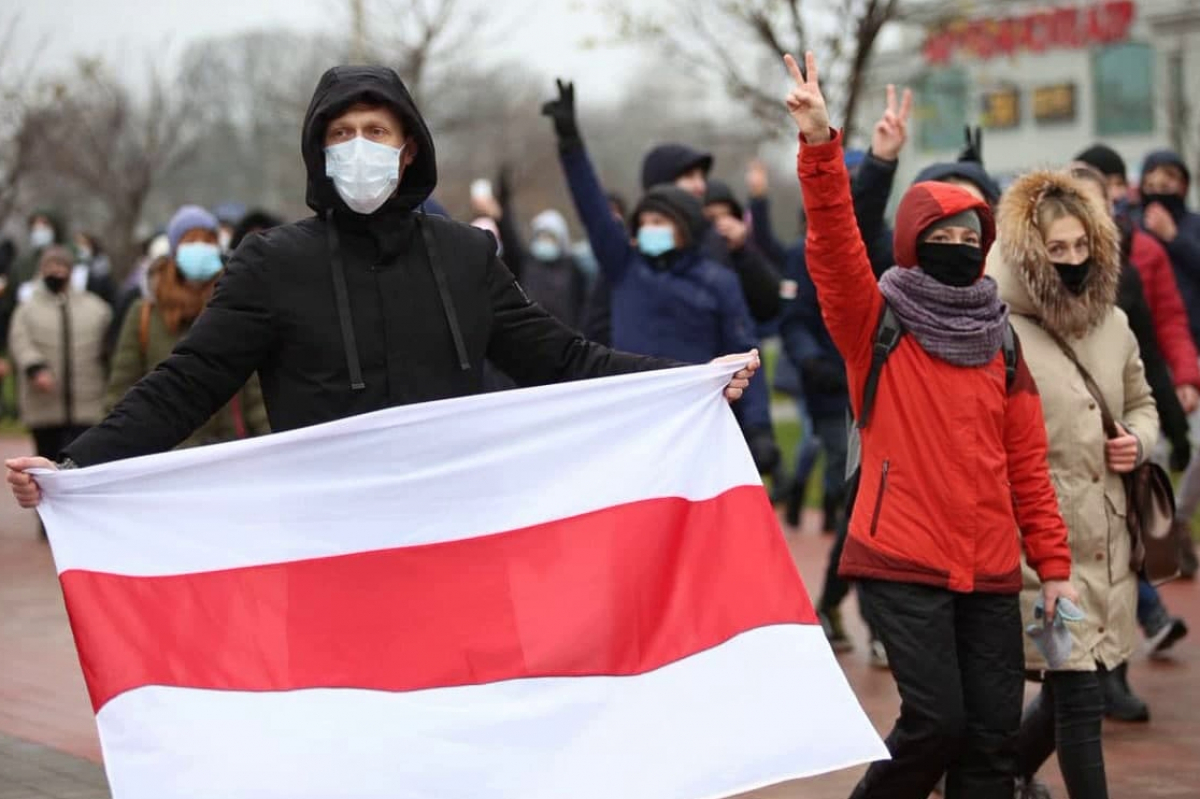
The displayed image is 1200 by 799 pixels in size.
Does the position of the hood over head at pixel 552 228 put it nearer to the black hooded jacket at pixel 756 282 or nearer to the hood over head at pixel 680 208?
the black hooded jacket at pixel 756 282

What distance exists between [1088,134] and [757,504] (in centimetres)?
6518

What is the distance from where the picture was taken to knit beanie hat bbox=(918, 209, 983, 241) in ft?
17.7

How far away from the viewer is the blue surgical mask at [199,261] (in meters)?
8.77

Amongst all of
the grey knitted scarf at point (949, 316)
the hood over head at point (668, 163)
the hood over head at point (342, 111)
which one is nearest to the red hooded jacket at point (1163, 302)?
the hood over head at point (668, 163)

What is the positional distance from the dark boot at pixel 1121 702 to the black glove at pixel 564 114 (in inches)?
130

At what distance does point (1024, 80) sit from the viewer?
226 feet

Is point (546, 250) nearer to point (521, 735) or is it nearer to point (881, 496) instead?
point (881, 496)

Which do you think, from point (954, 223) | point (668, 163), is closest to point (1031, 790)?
point (954, 223)

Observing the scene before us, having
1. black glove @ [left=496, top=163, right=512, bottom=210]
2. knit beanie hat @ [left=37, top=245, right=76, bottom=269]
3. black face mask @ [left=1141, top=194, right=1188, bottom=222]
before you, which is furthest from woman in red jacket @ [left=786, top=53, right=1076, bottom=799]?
knit beanie hat @ [left=37, top=245, right=76, bottom=269]

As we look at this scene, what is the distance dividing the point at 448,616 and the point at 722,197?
20.3 ft

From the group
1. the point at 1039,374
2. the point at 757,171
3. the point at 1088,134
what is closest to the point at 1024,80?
the point at 1088,134

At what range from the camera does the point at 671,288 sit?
8.55 m

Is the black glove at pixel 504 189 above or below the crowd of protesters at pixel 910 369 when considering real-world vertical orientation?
above

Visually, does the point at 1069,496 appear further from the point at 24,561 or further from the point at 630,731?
the point at 24,561
